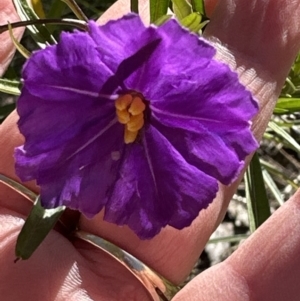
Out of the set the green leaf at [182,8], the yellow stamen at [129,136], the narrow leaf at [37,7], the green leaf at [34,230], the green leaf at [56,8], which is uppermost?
the green leaf at [182,8]

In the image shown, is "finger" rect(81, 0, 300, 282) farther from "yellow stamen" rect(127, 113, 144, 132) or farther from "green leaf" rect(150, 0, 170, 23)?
"yellow stamen" rect(127, 113, 144, 132)

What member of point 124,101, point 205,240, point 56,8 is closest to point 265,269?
point 205,240

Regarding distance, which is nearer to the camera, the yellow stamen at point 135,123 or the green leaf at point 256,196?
the yellow stamen at point 135,123

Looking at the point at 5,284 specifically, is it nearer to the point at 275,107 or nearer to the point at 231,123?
the point at 231,123

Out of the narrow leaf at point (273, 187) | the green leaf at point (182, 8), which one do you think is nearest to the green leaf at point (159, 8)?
the green leaf at point (182, 8)

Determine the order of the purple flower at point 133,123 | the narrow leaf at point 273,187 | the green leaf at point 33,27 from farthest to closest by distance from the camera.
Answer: the narrow leaf at point 273,187
the green leaf at point 33,27
the purple flower at point 133,123

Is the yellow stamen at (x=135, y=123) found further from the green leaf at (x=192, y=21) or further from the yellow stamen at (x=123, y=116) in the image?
the green leaf at (x=192, y=21)

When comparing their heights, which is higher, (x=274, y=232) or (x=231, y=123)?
(x=231, y=123)

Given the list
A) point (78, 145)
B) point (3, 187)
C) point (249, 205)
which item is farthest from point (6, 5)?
point (249, 205)
